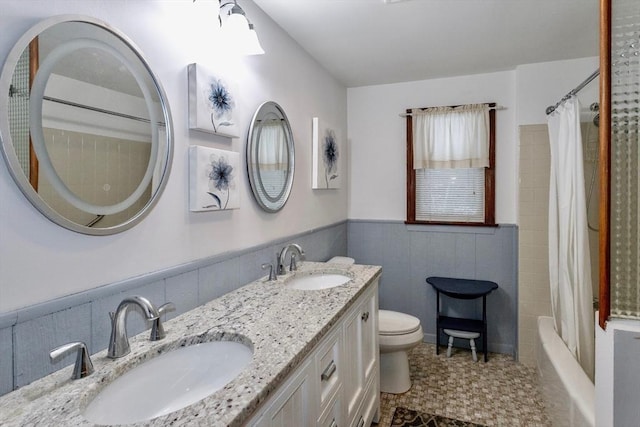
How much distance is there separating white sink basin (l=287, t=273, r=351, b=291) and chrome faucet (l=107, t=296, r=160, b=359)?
1.06 meters

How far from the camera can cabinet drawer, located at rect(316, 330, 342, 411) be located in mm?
1297

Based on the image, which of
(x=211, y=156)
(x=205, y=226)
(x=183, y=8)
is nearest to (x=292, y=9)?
(x=183, y=8)

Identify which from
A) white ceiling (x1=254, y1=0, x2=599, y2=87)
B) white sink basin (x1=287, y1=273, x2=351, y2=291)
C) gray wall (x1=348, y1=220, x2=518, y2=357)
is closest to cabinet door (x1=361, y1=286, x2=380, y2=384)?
white sink basin (x1=287, y1=273, x2=351, y2=291)

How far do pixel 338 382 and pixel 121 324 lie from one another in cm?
86

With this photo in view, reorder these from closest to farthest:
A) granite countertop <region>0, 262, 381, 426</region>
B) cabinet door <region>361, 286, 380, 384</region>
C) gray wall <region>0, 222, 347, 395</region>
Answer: granite countertop <region>0, 262, 381, 426</region>, gray wall <region>0, 222, 347, 395</region>, cabinet door <region>361, 286, 380, 384</region>

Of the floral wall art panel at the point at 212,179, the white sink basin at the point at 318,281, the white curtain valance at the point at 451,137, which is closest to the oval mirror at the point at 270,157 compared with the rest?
the floral wall art panel at the point at 212,179

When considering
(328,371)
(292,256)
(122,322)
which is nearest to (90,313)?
(122,322)

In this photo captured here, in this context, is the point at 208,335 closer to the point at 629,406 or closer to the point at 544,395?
the point at 629,406

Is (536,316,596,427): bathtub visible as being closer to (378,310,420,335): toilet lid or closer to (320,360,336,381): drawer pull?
(378,310,420,335): toilet lid

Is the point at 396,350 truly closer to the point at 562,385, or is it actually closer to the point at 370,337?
the point at 370,337

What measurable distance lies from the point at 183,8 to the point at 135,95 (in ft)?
1.58

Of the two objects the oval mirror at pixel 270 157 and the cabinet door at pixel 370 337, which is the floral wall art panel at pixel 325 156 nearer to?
the oval mirror at pixel 270 157

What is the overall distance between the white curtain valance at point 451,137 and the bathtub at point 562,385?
1.44 m

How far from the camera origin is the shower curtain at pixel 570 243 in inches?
76.6
